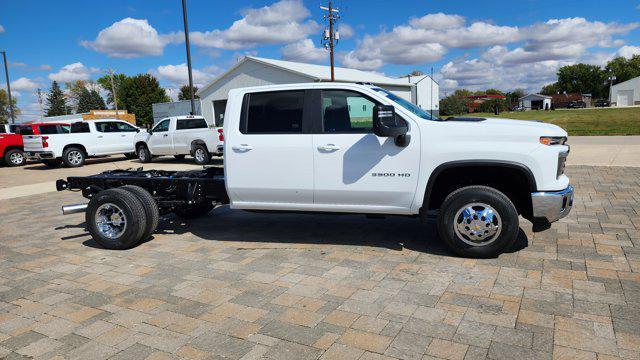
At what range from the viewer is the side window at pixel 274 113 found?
523cm

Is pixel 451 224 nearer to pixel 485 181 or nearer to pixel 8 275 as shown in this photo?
pixel 485 181

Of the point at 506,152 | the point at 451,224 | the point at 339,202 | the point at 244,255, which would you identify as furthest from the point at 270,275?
the point at 506,152

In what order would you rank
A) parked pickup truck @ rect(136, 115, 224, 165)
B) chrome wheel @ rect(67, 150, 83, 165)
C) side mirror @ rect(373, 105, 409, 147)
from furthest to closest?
chrome wheel @ rect(67, 150, 83, 165) → parked pickup truck @ rect(136, 115, 224, 165) → side mirror @ rect(373, 105, 409, 147)

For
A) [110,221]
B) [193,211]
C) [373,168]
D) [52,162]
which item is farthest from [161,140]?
[373,168]

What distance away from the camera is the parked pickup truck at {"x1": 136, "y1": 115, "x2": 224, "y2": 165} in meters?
15.8

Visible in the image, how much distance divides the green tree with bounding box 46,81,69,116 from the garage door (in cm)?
12269

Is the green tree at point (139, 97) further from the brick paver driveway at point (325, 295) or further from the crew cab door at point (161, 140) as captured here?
the brick paver driveway at point (325, 295)

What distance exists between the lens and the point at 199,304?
3.98 meters

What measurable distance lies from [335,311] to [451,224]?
1.73m

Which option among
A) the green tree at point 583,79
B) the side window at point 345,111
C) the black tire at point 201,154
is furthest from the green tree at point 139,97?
the green tree at point 583,79

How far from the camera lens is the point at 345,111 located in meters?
5.13

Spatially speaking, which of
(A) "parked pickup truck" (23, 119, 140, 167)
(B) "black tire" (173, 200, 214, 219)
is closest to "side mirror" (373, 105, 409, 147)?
(B) "black tire" (173, 200, 214, 219)

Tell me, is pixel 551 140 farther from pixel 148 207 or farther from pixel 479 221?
pixel 148 207

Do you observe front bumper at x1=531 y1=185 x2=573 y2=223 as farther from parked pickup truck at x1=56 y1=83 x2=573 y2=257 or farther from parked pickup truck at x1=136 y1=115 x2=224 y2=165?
parked pickup truck at x1=136 y1=115 x2=224 y2=165
